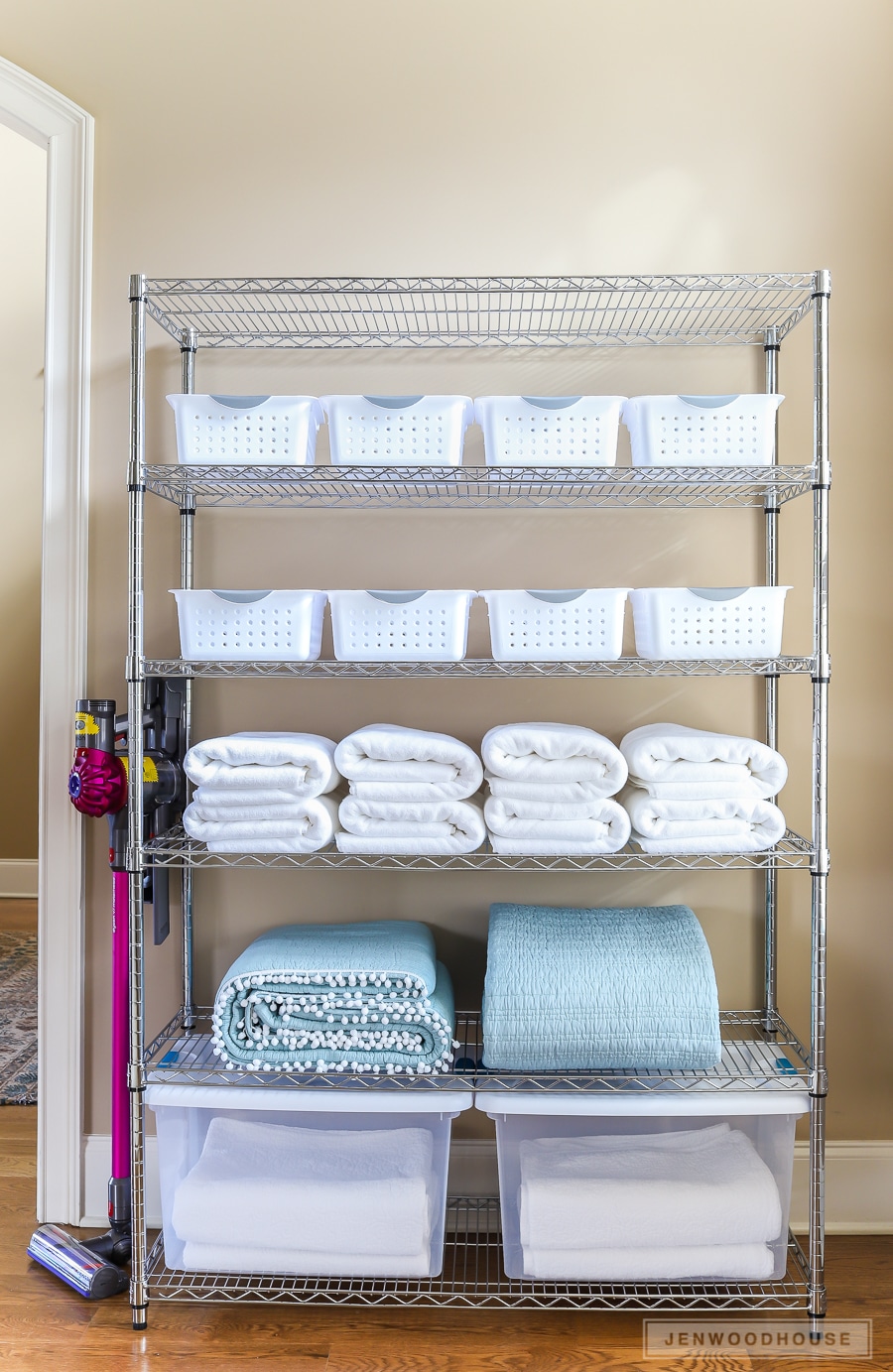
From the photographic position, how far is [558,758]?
1.65 metres

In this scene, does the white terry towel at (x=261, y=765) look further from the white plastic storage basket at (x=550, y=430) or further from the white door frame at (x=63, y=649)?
the white plastic storage basket at (x=550, y=430)

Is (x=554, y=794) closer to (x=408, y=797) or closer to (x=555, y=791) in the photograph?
(x=555, y=791)

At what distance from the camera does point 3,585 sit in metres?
4.30

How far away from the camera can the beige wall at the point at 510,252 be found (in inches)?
75.4

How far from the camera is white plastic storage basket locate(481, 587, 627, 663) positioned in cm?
163

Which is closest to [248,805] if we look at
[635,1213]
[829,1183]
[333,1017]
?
[333,1017]

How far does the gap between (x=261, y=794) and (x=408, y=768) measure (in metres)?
0.27

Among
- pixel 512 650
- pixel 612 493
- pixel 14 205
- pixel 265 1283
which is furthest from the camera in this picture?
pixel 14 205

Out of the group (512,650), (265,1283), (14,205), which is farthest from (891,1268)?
(14,205)

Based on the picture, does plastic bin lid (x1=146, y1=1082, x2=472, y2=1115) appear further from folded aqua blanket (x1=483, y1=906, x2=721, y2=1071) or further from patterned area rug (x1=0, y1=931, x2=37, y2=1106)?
patterned area rug (x1=0, y1=931, x2=37, y2=1106)

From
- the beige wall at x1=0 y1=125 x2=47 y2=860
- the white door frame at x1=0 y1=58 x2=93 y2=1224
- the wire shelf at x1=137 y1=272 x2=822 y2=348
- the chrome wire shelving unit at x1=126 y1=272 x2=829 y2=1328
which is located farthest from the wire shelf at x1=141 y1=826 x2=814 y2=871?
the beige wall at x1=0 y1=125 x2=47 y2=860

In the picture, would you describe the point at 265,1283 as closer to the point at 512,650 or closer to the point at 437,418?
the point at 512,650

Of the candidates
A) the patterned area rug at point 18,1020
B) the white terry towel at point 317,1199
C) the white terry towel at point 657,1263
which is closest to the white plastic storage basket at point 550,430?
the white terry towel at point 317,1199

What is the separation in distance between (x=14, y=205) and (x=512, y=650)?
12.5 ft
